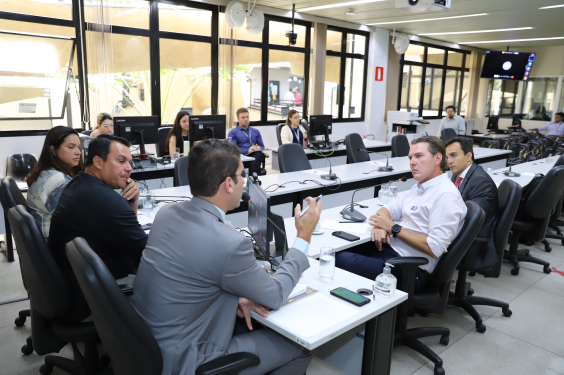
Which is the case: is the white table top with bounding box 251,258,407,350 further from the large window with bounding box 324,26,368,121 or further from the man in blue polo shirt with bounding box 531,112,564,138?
the man in blue polo shirt with bounding box 531,112,564,138

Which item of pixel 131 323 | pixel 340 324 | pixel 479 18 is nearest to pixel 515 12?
pixel 479 18

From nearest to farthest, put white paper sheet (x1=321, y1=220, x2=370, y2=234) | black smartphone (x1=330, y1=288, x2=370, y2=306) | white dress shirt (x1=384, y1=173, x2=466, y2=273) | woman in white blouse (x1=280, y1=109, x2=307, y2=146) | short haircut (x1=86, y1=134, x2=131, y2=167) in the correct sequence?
1. black smartphone (x1=330, y1=288, x2=370, y2=306)
2. short haircut (x1=86, y1=134, x2=131, y2=167)
3. white dress shirt (x1=384, y1=173, x2=466, y2=273)
4. white paper sheet (x1=321, y1=220, x2=370, y2=234)
5. woman in white blouse (x1=280, y1=109, x2=307, y2=146)

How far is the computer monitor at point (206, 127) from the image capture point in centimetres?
496

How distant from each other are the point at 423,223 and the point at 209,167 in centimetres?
146

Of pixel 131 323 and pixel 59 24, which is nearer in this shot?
pixel 131 323

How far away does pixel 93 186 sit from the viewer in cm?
184

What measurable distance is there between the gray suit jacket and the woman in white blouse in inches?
191

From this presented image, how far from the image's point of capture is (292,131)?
6.41 metres

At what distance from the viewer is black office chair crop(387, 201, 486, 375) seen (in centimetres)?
220

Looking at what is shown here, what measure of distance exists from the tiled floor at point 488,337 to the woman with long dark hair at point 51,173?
759 millimetres

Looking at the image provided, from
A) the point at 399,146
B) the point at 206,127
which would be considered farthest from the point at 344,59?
the point at 206,127

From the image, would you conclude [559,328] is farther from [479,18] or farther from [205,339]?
[479,18]

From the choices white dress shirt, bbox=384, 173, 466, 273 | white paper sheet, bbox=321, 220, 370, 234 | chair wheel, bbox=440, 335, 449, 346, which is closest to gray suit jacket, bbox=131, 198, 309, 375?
white dress shirt, bbox=384, 173, 466, 273

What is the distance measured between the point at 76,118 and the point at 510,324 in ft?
20.6
